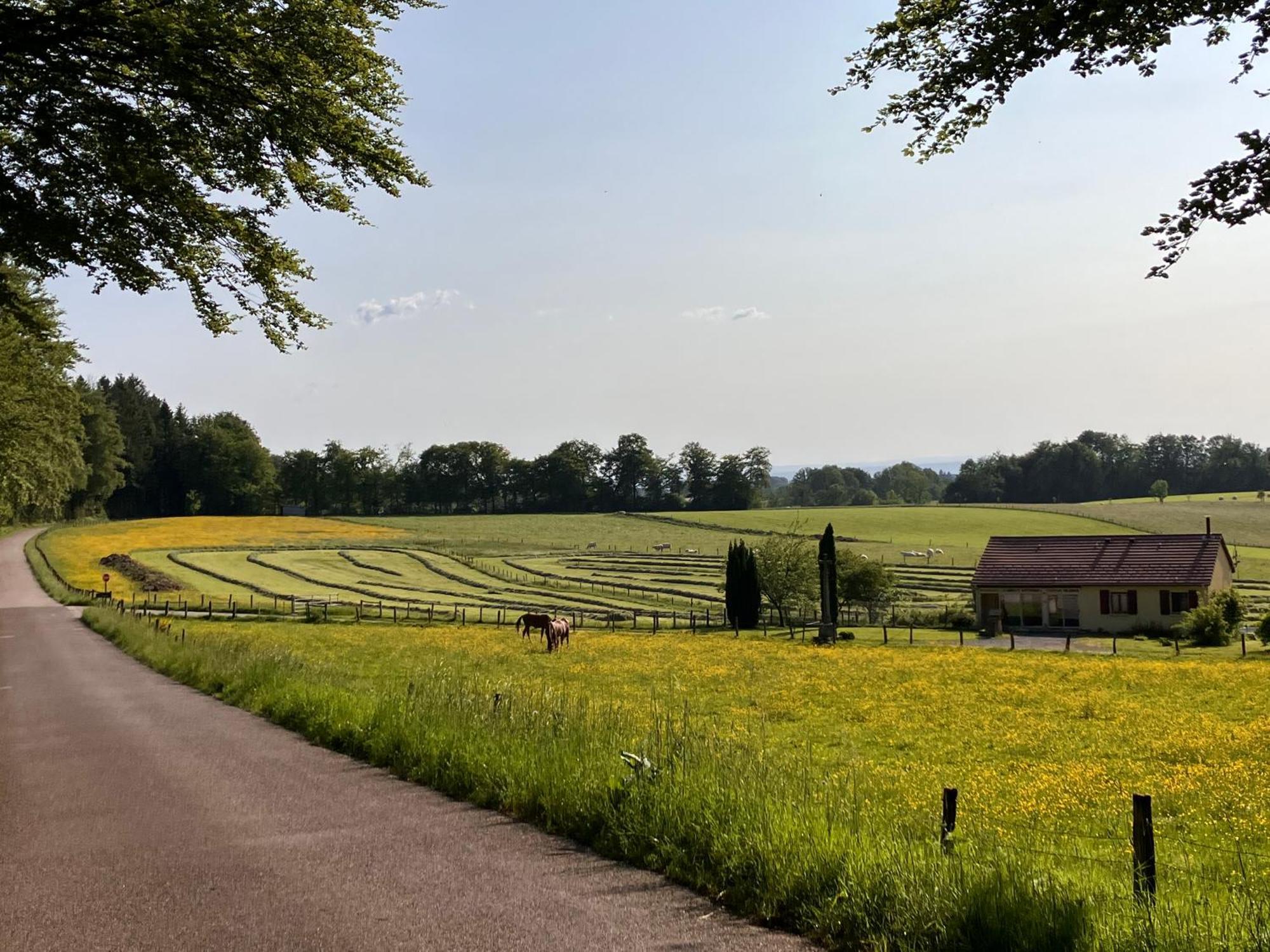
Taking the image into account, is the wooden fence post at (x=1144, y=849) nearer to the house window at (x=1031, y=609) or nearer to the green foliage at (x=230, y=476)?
the house window at (x=1031, y=609)

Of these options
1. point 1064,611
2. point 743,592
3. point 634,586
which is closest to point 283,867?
point 743,592

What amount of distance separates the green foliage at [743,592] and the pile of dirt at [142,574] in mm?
38987

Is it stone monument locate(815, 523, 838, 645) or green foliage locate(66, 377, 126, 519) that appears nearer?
stone monument locate(815, 523, 838, 645)

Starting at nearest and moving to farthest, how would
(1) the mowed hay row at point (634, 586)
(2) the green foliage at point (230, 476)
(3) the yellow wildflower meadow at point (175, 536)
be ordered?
1. (1) the mowed hay row at point (634, 586)
2. (3) the yellow wildflower meadow at point (175, 536)
3. (2) the green foliage at point (230, 476)

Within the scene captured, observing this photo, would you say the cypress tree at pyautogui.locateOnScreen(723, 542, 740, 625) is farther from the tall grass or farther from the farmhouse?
the tall grass

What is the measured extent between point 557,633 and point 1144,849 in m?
34.0

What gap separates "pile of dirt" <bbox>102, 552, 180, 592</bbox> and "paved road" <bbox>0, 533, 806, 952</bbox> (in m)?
57.2

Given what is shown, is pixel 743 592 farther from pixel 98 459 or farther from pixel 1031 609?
pixel 98 459

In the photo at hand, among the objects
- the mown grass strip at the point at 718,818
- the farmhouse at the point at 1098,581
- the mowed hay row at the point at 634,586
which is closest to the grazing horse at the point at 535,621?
the farmhouse at the point at 1098,581

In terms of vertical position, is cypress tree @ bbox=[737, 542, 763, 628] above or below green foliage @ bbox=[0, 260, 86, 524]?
below

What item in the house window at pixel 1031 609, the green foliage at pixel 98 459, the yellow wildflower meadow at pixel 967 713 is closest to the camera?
the yellow wildflower meadow at pixel 967 713

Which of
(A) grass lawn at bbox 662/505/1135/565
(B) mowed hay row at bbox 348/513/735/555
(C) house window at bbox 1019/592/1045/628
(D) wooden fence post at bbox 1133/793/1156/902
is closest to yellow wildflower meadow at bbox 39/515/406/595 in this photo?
(B) mowed hay row at bbox 348/513/735/555

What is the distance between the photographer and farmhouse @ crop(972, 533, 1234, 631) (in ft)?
173

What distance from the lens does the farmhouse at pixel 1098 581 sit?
52.6m
